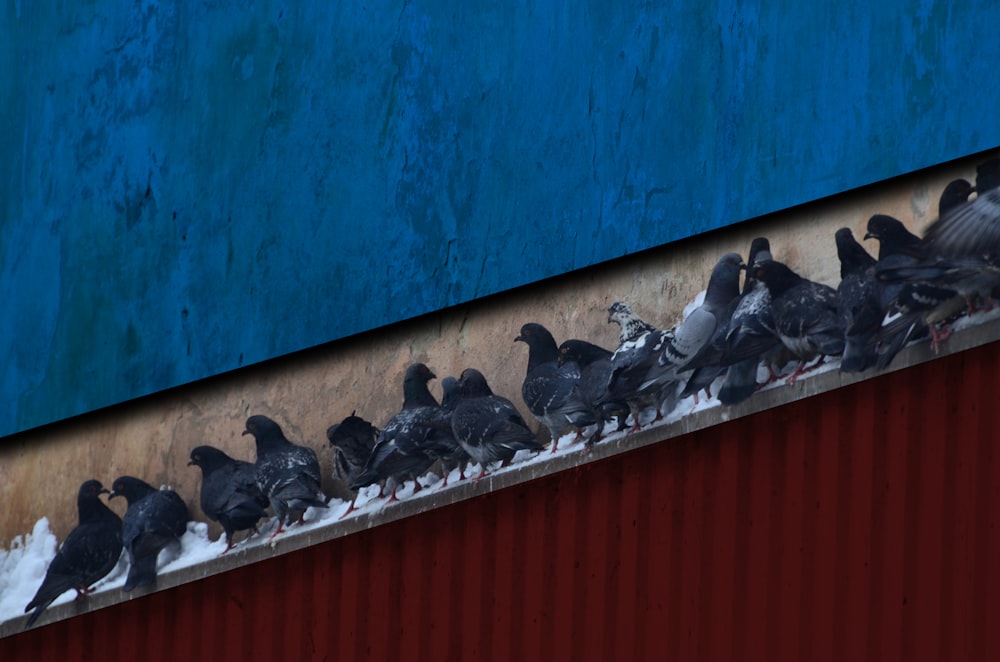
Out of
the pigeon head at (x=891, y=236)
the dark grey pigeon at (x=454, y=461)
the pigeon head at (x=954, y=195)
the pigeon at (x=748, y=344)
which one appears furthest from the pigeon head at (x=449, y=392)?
the pigeon head at (x=954, y=195)

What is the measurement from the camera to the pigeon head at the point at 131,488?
319cm

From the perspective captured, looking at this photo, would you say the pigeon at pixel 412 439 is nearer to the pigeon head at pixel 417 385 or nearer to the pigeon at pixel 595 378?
the pigeon head at pixel 417 385

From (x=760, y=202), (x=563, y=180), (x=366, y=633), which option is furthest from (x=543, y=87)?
(x=366, y=633)

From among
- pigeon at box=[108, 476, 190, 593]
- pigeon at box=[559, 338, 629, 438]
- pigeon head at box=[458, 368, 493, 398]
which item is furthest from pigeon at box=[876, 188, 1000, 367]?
pigeon at box=[108, 476, 190, 593]

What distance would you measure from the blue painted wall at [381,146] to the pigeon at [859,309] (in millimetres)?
178

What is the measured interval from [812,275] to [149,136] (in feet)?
5.28

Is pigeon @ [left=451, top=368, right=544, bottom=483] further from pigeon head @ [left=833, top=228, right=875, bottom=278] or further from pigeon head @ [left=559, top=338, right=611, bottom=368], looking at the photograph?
pigeon head @ [left=833, top=228, right=875, bottom=278]

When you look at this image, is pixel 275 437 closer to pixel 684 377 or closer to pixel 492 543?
pixel 492 543

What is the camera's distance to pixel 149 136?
10.6 feet

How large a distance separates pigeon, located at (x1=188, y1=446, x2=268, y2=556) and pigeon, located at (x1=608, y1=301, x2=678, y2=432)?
0.87 meters

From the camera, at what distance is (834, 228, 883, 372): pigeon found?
2805 millimetres

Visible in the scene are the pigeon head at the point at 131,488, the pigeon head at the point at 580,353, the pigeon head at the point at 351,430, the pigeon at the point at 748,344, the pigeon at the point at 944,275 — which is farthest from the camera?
the pigeon head at the point at 131,488

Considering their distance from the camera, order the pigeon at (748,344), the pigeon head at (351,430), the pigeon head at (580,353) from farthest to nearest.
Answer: the pigeon head at (351,430) < the pigeon head at (580,353) < the pigeon at (748,344)

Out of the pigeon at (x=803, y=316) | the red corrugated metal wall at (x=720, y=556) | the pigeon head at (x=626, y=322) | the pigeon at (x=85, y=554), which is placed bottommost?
the red corrugated metal wall at (x=720, y=556)
